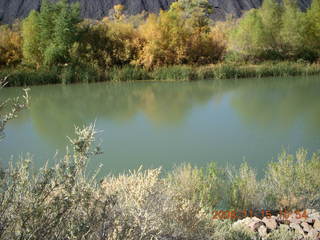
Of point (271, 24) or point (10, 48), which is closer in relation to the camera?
point (10, 48)

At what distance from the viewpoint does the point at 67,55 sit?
19.0 meters

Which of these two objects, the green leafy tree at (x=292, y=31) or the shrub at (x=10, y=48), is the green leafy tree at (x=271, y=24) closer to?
the green leafy tree at (x=292, y=31)

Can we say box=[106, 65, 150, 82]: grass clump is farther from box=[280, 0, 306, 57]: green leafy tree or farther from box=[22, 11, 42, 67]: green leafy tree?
box=[280, 0, 306, 57]: green leafy tree

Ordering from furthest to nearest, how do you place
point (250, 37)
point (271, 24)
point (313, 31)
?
1. point (313, 31)
2. point (271, 24)
3. point (250, 37)

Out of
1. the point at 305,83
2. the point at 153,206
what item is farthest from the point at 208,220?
the point at 305,83

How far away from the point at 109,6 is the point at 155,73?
3782cm

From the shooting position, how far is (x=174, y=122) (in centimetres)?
895

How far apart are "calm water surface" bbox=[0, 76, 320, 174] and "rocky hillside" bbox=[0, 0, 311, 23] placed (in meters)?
36.7

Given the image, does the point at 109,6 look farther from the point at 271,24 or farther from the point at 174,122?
the point at 174,122

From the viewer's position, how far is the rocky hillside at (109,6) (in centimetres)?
4816

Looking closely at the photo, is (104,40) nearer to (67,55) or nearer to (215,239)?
(67,55)

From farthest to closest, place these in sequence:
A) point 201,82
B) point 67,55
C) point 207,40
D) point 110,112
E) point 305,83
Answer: point 207,40, point 67,55, point 201,82, point 305,83, point 110,112

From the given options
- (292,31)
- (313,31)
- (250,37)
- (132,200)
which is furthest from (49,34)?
(132,200)

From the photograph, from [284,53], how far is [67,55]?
10.9 metres
